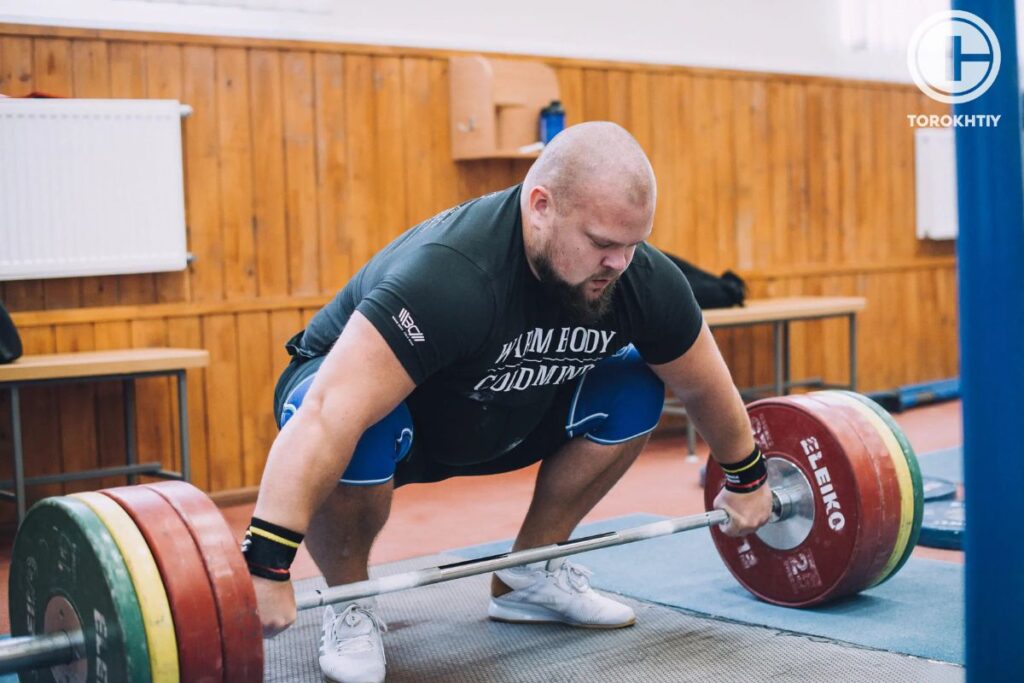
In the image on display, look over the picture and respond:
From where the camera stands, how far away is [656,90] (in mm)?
5176

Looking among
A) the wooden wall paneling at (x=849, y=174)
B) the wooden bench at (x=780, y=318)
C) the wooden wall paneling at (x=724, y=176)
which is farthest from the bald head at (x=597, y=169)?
the wooden wall paneling at (x=849, y=174)

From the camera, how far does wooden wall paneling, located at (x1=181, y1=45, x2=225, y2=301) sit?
3.93m

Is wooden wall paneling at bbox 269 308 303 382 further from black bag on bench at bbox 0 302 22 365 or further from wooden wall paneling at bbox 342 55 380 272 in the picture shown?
black bag on bench at bbox 0 302 22 365

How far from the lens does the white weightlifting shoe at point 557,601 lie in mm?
2406

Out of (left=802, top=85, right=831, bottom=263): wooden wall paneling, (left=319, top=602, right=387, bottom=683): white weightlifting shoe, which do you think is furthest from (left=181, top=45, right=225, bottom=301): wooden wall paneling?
(left=802, top=85, right=831, bottom=263): wooden wall paneling

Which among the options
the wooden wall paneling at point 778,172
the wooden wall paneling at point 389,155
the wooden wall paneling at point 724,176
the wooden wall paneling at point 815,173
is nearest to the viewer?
the wooden wall paneling at point 389,155

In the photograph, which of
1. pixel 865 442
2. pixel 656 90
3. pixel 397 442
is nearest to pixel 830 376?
pixel 656 90

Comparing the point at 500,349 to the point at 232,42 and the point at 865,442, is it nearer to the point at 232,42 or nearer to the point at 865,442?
the point at 865,442

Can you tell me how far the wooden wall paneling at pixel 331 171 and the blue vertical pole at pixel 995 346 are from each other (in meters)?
3.34

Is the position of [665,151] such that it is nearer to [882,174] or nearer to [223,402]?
[882,174]

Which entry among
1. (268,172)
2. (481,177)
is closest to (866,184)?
(481,177)

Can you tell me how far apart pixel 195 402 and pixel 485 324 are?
2.38 metres

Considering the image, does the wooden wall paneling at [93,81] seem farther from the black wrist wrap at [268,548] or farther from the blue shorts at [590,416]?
the black wrist wrap at [268,548]

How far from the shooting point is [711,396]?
2174mm
